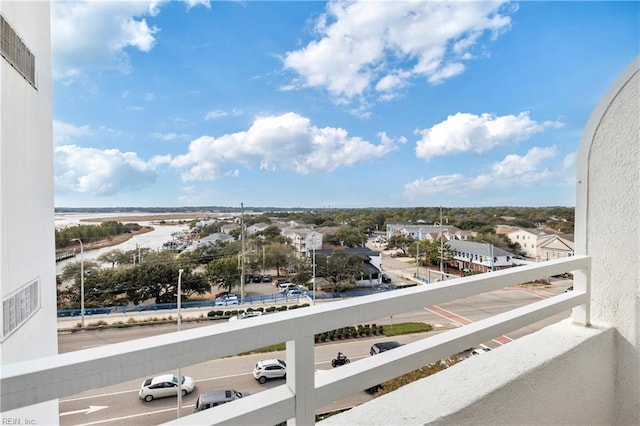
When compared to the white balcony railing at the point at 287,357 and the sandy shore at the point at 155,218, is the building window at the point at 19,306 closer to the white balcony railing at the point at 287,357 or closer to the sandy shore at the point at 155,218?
the sandy shore at the point at 155,218

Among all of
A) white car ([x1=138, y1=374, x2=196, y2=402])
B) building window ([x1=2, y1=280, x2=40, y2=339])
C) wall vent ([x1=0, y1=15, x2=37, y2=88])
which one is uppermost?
wall vent ([x1=0, y1=15, x2=37, y2=88])

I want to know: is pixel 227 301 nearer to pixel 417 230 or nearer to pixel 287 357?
pixel 287 357

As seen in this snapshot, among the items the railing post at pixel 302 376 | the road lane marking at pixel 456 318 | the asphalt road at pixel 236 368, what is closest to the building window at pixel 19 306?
the asphalt road at pixel 236 368

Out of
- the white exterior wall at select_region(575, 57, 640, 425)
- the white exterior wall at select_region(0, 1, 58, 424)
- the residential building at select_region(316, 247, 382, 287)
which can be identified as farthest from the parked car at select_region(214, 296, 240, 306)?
the white exterior wall at select_region(575, 57, 640, 425)

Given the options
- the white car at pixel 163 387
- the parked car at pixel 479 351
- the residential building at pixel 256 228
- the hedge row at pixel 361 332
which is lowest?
the white car at pixel 163 387

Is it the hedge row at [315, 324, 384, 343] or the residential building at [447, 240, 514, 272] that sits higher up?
the residential building at [447, 240, 514, 272]

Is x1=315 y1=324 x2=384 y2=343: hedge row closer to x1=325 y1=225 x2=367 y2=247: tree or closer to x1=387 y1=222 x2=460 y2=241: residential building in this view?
x1=325 y1=225 x2=367 y2=247: tree

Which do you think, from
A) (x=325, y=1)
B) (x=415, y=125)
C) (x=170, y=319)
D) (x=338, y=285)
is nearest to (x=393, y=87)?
(x=415, y=125)
